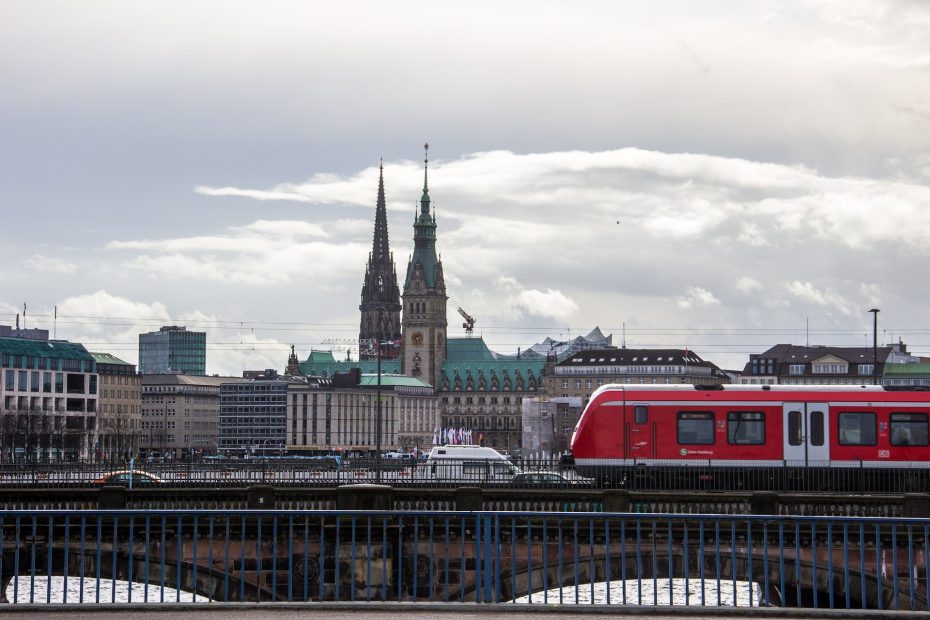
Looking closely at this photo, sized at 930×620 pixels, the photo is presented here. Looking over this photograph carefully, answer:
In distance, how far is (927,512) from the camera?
105 feet

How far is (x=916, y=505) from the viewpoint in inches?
1256

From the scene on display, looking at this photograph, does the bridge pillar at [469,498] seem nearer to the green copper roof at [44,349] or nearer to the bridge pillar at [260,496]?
the bridge pillar at [260,496]

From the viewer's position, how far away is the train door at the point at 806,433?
48312 millimetres

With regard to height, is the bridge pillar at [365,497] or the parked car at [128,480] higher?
the bridge pillar at [365,497]

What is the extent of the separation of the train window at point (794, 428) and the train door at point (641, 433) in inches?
171

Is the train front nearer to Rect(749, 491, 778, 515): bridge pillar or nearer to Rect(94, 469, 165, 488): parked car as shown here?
Rect(94, 469, 165, 488): parked car

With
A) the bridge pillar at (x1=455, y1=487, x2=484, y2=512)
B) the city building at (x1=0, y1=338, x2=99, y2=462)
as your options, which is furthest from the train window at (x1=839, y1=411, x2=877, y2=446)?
the city building at (x1=0, y1=338, x2=99, y2=462)

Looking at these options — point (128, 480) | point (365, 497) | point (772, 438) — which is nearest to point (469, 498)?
point (365, 497)

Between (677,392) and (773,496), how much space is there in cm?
1597

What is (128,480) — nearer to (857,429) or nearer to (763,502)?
(857,429)

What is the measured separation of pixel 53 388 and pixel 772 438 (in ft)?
494

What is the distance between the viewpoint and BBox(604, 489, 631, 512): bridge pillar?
110 ft

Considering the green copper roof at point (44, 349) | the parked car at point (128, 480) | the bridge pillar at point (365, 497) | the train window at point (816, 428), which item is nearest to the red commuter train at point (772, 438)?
the train window at point (816, 428)

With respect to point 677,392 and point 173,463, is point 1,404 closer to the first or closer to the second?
point 173,463
